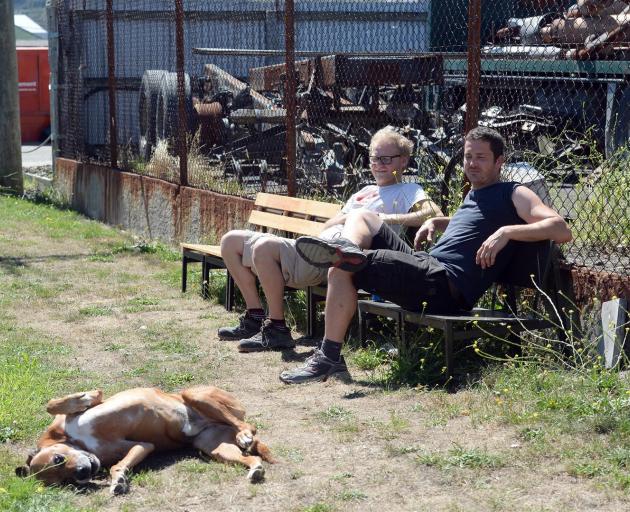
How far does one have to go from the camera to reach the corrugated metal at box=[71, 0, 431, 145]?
14.3m

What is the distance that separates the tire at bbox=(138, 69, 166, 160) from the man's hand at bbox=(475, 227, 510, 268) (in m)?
8.37

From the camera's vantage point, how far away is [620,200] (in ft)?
19.5

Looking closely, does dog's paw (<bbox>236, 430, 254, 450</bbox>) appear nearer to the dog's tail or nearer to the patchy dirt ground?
the dog's tail

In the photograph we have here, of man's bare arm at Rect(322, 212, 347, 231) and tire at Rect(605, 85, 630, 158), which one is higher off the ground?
tire at Rect(605, 85, 630, 158)

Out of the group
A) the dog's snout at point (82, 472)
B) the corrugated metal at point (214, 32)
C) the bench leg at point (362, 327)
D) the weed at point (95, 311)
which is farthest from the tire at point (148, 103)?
the dog's snout at point (82, 472)

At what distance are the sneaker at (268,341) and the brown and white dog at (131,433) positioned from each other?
1.88 m

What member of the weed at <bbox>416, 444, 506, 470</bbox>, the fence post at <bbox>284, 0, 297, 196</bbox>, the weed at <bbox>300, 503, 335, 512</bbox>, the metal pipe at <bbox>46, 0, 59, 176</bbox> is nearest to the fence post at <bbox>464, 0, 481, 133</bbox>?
the fence post at <bbox>284, 0, 297, 196</bbox>

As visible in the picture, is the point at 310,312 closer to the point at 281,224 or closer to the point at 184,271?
the point at 281,224

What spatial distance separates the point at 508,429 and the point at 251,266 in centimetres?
262

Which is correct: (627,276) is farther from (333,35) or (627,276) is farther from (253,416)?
(333,35)

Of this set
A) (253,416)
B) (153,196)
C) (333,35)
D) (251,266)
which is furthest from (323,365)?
(333,35)

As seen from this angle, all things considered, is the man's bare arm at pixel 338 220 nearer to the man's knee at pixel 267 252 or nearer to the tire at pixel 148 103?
the man's knee at pixel 267 252

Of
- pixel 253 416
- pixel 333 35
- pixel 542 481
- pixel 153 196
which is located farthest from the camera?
pixel 333 35

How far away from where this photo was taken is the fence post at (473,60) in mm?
6363
